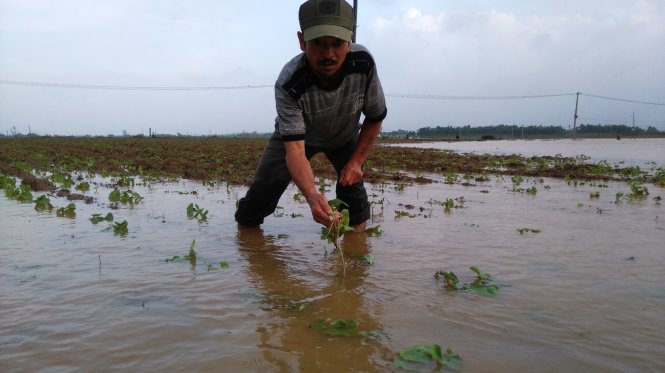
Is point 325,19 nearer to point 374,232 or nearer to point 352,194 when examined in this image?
point 352,194

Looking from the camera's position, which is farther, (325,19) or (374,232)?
(374,232)

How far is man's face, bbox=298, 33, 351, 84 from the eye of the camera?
315cm

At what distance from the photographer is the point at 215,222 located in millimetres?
5113

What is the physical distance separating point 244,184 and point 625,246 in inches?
264

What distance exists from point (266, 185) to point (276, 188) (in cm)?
11

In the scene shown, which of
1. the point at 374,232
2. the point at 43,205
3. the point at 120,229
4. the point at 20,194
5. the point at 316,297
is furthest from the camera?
the point at 20,194

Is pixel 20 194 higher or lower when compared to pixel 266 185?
lower

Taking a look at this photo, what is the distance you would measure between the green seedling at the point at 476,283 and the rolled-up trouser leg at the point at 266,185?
7.15 feet

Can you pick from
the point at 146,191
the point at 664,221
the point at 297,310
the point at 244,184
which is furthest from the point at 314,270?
the point at 244,184

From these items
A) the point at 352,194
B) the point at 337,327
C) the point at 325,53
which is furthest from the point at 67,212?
the point at 337,327

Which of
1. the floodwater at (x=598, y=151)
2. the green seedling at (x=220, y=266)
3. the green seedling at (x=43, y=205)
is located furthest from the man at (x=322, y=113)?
the floodwater at (x=598, y=151)

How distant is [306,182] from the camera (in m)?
3.31

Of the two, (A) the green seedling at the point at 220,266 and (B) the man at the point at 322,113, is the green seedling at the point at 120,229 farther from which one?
(A) the green seedling at the point at 220,266

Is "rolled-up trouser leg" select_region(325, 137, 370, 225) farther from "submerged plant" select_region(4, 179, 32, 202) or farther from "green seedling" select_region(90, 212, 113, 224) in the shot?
"submerged plant" select_region(4, 179, 32, 202)
